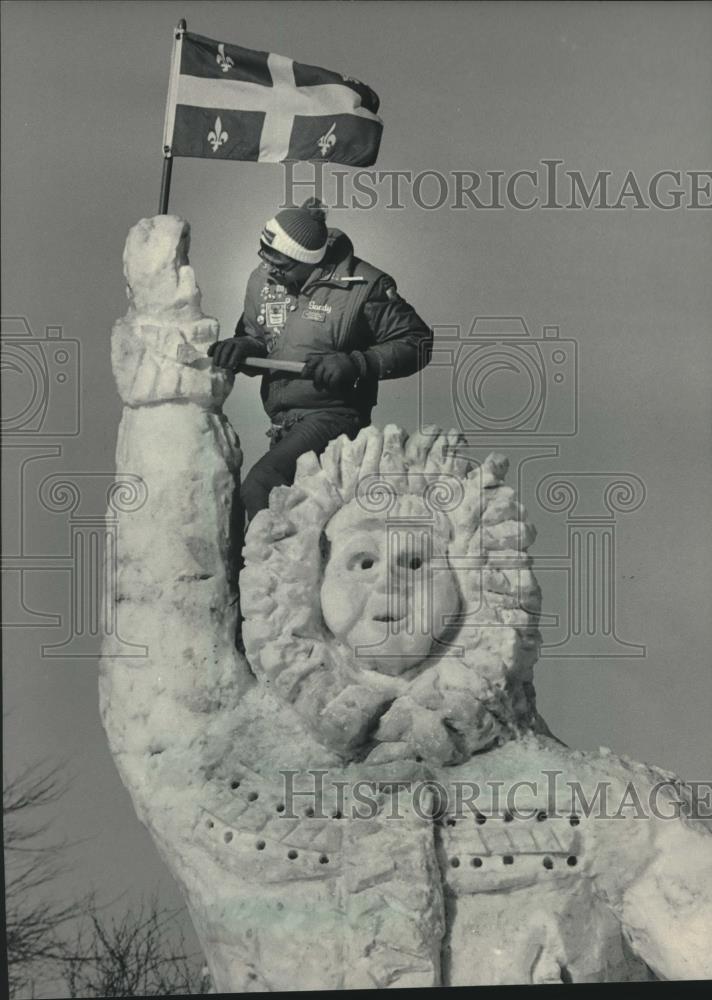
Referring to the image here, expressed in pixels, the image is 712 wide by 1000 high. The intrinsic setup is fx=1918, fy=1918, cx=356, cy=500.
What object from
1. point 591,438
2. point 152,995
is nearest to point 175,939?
point 152,995

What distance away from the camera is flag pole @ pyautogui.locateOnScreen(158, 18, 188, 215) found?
17.1ft

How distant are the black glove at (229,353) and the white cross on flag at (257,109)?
0.60 m

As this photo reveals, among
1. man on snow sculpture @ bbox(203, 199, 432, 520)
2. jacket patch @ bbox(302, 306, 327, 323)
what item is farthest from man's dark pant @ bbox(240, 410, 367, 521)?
jacket patch @ bbox(302, 306, 327, 323)

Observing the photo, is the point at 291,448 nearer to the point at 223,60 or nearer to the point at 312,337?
the point at 312,337

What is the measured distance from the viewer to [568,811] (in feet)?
15.8

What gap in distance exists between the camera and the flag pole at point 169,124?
523 cm

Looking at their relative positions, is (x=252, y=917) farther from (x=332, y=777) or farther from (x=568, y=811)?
(x=568, y=811)

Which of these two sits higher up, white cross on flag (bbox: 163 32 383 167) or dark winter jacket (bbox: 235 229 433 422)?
white cross on flag (bbox: 163 32 383 167)

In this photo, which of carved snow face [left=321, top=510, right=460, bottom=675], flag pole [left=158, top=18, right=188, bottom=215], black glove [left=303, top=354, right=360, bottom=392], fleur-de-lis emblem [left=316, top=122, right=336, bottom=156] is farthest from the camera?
fleur-de-lis emblem [left=316, top=122, right=336, bottom=156]

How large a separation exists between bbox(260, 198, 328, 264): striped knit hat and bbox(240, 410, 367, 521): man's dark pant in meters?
0.42

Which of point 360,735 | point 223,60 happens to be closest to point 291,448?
point 360,735

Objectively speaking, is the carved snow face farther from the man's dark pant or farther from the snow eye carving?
the man's dark pant

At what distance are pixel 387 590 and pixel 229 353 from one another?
76cm

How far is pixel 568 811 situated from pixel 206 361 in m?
1.48
